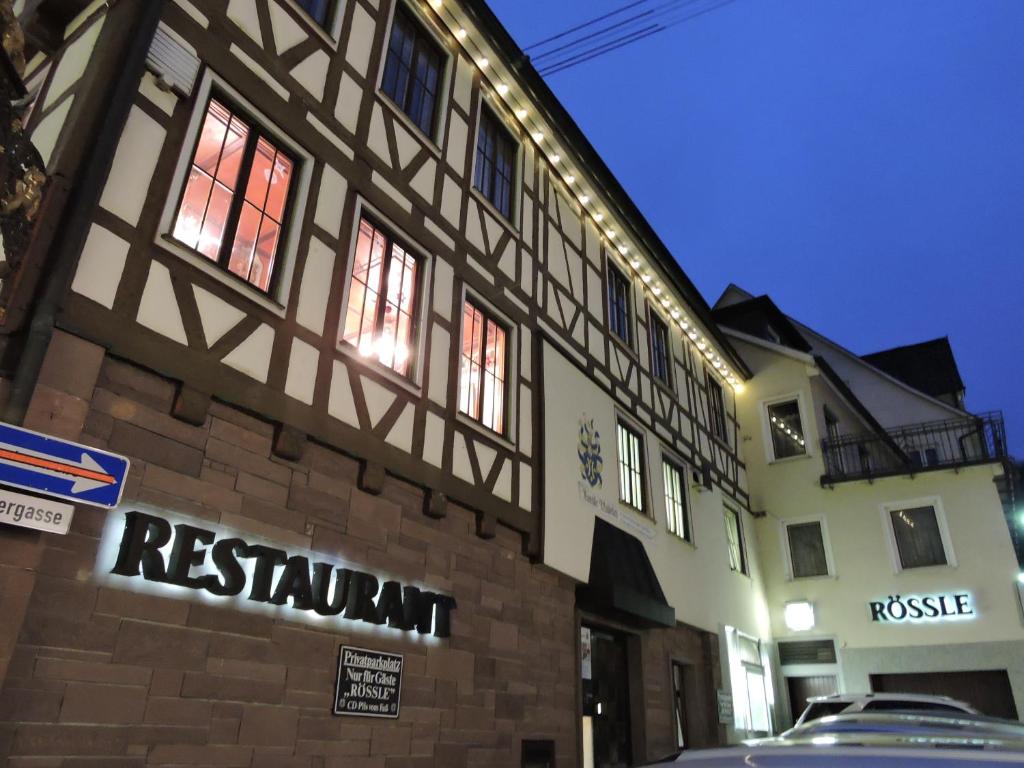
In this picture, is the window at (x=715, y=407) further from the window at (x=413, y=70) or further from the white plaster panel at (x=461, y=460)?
the window at (x=413, y=70)

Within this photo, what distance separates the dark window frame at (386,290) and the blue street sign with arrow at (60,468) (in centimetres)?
238

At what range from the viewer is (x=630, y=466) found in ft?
37.4

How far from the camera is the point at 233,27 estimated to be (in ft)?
Answer: 19.1

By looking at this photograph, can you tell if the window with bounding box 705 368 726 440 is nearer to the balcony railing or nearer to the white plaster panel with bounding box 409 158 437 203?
the balcony railing

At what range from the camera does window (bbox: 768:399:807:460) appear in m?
17.1

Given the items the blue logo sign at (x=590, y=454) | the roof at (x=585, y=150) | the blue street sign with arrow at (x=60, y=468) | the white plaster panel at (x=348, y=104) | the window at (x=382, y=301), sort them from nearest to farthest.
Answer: the blue street sign with arrow at (x=60, y=468)
the window at (x=382, y=301)
the white plaster panel at (x=348, y=104)
the roof at (x=585, y=150)
the blue logo sign at (x=590, y=454)

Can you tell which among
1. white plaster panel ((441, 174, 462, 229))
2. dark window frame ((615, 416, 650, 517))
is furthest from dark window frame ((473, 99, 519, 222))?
dark window frame ((615, 416, 650, 517))

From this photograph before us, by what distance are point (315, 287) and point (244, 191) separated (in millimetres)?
918

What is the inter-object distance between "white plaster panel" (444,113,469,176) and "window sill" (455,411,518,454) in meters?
3.03

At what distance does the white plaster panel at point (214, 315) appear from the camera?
197 inches

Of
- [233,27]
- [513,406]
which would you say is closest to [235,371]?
[233,27]

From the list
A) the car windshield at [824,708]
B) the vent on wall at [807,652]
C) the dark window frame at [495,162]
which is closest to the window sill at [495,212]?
the dark window frame at [495,162]

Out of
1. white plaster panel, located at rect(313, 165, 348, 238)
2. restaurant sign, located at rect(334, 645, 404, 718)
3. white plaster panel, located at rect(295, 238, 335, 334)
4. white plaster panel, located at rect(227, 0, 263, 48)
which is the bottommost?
restaurant sign, located at rect(334, 645, 404, 718)

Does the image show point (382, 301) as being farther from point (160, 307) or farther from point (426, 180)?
point (160, 307)
